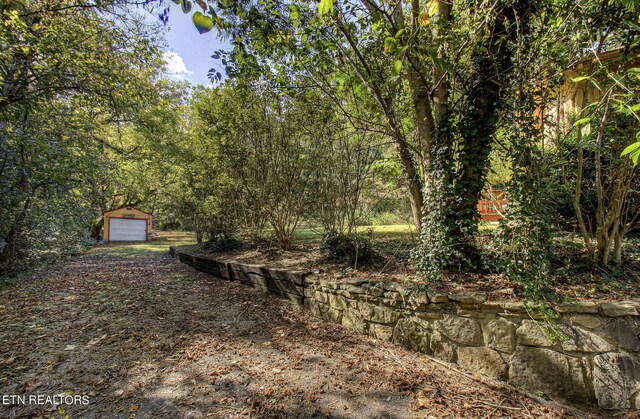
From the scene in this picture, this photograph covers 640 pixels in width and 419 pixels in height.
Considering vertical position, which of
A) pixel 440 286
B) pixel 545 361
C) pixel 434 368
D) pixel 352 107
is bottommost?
pixel 434 368

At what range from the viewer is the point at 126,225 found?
614 inches

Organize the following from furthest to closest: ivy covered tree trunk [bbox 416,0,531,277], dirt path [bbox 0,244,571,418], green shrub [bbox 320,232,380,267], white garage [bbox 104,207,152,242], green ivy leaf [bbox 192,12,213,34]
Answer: white garage [bbox 104,207,152,242]
green shrub [bbox 320,232,380,267]
ivy covered tree trunk [bbox 416,0,531,277]
dirt path [bbox 0,244,571,418]
green ivy leaf [bbox 192,12,213,34]

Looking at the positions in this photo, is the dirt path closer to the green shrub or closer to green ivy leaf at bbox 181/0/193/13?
the green shrub

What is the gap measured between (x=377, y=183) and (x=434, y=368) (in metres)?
3.04

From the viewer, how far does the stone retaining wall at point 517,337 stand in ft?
6.39

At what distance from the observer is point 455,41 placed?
287 centimetres

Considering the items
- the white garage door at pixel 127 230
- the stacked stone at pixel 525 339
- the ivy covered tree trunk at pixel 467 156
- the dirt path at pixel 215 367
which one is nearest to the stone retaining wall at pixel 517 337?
the stacked stone at pixel 525 339

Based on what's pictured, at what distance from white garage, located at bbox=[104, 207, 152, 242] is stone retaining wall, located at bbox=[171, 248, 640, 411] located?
16.7 meters

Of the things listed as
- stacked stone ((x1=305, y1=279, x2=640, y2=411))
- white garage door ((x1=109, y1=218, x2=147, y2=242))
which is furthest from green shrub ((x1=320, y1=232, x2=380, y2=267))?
white garage door ((x1=109, y1=218, x2=147, y2=242))

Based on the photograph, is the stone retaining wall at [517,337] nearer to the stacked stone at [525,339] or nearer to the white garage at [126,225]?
the stacked stone at [525,339]

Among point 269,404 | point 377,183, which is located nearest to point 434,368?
point 269,404

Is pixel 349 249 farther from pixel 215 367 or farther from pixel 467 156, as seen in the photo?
pixel 215 367

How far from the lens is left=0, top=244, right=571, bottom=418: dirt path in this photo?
1.93 meters

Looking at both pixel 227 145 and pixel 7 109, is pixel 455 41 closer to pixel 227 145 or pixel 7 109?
pixel 227 145
